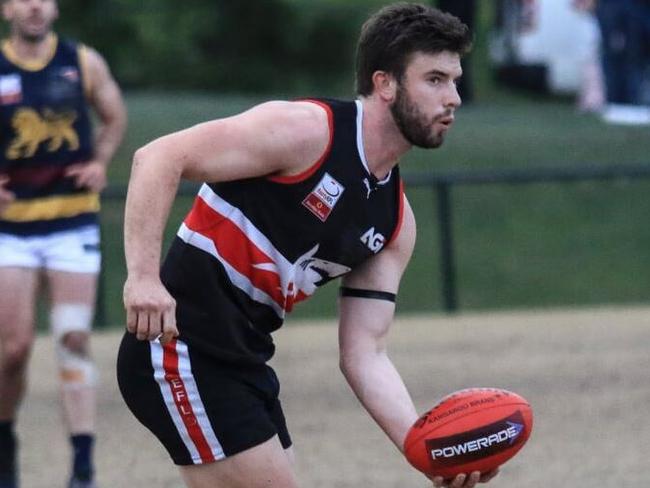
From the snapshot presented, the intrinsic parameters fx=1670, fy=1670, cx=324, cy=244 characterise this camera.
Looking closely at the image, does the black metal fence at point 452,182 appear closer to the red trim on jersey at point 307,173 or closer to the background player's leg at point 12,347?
the background player's leg at point 12,347

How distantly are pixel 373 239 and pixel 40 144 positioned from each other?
2675 mm

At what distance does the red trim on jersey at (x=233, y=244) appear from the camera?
4.77 meters

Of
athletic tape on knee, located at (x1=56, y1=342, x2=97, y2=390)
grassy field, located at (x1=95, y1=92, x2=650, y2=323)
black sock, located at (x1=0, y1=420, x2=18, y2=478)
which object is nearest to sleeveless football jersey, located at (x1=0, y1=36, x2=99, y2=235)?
athletic tape on knee, located at (x1=56, y1=342, x2=97, y2=390)

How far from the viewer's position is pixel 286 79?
965 inches

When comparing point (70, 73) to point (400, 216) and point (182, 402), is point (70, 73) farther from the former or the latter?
point (182, 402)

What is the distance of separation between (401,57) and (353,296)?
2.61ft

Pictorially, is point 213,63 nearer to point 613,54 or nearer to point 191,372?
point 613,54

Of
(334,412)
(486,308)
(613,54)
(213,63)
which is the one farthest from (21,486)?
(213,63)

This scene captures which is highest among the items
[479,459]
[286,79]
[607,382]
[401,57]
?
[401,57]

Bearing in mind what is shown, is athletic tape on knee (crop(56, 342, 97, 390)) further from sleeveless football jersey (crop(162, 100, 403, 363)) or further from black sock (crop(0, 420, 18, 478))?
sleeveless football jersey (crop(162, 100, 403, 363))

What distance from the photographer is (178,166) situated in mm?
4520

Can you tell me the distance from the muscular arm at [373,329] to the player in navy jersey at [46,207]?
216cm

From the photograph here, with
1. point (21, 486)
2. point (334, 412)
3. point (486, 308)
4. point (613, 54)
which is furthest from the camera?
point (613, 54)

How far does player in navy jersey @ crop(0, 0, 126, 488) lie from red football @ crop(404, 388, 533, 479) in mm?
2500
